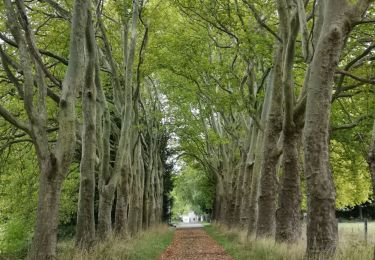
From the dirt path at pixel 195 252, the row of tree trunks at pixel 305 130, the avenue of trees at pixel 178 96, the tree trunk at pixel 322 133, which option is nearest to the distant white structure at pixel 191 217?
the dirt path at pixel 195 252

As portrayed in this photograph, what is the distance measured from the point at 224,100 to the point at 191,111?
39.5ft

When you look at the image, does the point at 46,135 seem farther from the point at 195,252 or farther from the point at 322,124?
the point at 195,252

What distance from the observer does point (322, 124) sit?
7578 millimetres

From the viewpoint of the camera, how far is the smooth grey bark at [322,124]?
7.31 metres

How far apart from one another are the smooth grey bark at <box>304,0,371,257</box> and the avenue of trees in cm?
2

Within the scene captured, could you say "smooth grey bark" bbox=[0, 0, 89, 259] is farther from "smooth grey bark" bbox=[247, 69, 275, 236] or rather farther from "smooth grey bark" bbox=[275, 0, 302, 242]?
"smooth grey bark" bbox=[247, 69, 275, 236]

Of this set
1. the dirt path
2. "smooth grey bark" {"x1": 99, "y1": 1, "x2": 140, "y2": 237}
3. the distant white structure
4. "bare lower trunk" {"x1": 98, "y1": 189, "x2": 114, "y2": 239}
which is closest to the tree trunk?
the dirt path

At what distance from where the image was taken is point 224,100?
55.1 feet

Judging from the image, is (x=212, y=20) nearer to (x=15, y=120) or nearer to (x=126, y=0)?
(x=126, y=0)

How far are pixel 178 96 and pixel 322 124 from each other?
16.9 m

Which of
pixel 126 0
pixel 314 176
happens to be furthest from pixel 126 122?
pixel 314 176

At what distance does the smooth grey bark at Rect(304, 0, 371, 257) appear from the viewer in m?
7.31

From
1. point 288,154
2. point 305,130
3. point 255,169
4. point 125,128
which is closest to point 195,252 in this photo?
point 255,169

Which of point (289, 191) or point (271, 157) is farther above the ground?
point (271, 157)
